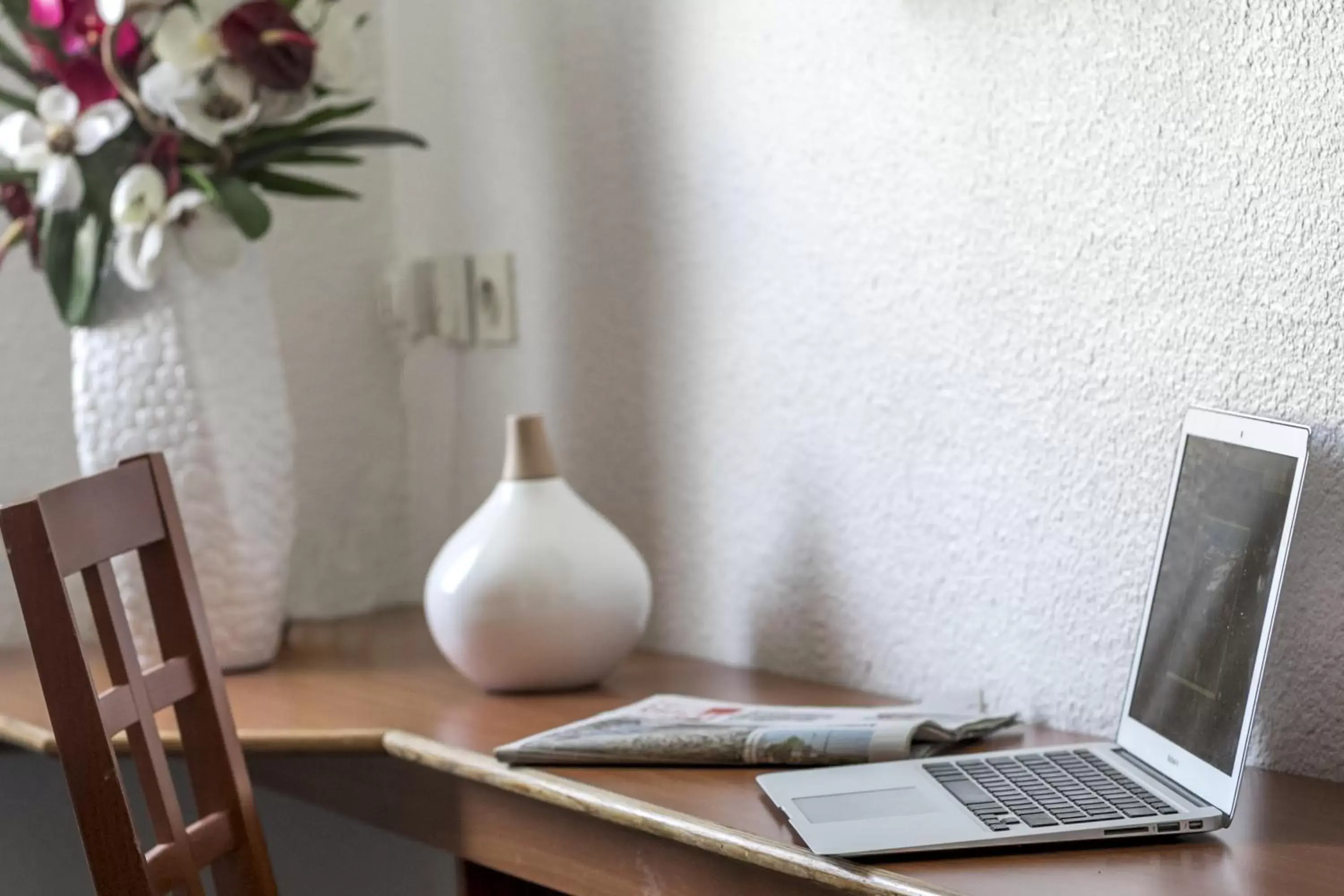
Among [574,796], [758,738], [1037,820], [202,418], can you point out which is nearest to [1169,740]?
[1037,820]

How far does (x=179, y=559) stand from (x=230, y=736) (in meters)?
0.15

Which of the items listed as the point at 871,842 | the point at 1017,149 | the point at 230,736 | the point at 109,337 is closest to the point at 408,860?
the point at 230,736

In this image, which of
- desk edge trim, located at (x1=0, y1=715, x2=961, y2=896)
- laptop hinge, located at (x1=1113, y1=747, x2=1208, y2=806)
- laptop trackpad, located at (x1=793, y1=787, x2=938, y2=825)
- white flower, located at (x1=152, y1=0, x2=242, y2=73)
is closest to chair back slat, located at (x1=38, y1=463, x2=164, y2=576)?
desk edge trim, located at (x1=0, y1=715, x2=961, y2=896)

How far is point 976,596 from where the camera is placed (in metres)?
1.25

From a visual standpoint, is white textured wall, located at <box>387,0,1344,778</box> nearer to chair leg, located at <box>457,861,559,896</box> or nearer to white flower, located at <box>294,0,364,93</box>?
white flower, located at <box>294,0,364,93</box>

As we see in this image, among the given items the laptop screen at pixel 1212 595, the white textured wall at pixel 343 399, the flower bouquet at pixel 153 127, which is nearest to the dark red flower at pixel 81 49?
the flower bouquet at pixel 153 127

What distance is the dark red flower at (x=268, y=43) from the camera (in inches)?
55.9

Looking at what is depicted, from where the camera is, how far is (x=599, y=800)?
1038mm

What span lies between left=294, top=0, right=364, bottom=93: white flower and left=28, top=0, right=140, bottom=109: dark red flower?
16 centimetres

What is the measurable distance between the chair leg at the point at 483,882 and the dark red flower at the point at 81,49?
31.4 inches

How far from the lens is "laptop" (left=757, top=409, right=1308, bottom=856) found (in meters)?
0.90

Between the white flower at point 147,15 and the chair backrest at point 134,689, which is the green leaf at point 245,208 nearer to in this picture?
the white flower at point 147,15

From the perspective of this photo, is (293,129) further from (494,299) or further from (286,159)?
(494,299)

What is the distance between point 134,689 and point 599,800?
37cm
